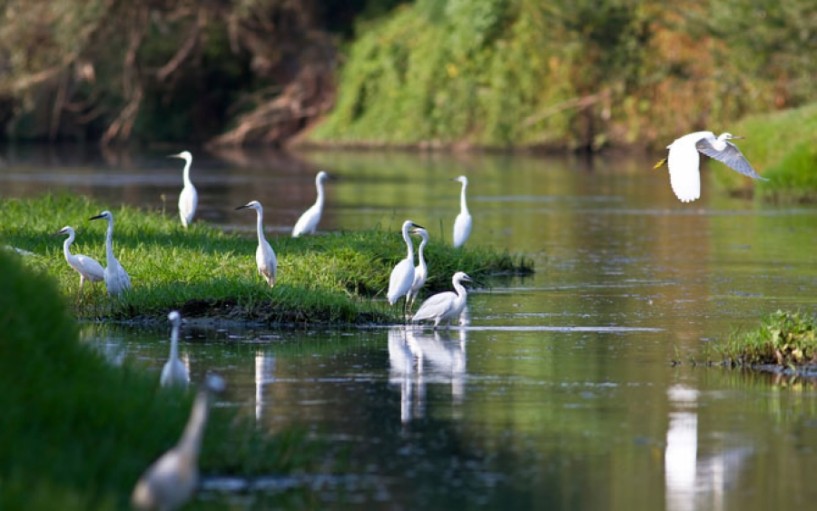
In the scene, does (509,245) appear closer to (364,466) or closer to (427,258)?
(427,258)

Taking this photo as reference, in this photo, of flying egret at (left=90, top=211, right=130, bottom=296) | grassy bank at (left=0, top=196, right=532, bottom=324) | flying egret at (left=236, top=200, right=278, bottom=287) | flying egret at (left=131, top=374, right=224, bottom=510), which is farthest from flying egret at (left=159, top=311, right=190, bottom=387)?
flying egret at (left=236, top=200, right=278, bottom=287)

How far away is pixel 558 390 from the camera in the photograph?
10.6m

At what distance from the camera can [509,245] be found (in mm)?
22109

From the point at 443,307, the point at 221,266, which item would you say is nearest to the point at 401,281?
the point at 443,307

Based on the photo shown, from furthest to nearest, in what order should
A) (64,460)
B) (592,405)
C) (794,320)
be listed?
(794,320), (592,405), (64,460)

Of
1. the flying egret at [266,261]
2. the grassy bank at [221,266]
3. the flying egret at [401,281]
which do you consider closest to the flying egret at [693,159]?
the flying egret at [401,281]

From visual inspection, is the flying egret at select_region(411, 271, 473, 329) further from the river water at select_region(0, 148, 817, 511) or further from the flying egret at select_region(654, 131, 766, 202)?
the flying egret at select_region(654, 131, 766, 202)

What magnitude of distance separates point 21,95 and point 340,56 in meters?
10.2

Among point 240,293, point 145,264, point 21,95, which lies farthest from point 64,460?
point 21,95

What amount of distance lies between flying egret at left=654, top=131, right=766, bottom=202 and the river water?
1185 mm

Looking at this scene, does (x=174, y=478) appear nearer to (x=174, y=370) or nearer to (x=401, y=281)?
(x=174, y=370)

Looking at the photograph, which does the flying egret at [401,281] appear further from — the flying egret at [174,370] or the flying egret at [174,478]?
the flying egret at [174,478]

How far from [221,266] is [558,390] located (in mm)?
5370

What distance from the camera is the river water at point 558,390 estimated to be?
7.93 meters
